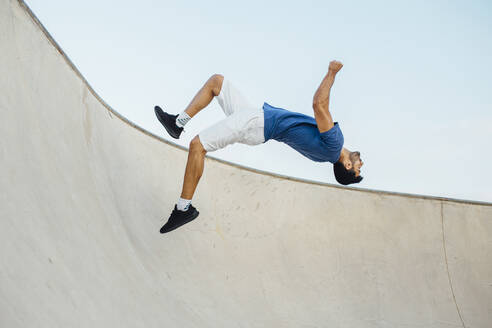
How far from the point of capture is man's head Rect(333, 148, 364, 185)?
3572 millimetres

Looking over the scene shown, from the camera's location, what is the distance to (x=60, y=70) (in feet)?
13.1

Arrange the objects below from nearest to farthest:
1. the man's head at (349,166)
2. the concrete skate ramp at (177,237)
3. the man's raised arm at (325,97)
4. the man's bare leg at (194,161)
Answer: the concrete skate ramp at (177,237) < the man's raised arm at (325,97) < the man's bare leg at (194,161) < the man's head at (349,166)

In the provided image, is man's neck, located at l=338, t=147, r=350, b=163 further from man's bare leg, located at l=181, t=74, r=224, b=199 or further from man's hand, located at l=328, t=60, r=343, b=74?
man's bare leg, located at l=181, t=74, r=224, b=199

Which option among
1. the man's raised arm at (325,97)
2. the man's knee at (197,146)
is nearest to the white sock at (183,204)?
the man's knee at (197,146)

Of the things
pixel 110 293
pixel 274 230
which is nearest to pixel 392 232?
pixel 274 230

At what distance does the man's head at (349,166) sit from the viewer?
11.7 feet

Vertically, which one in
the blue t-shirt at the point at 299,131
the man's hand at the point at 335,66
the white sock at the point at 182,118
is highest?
the white sock at the point at 182,118

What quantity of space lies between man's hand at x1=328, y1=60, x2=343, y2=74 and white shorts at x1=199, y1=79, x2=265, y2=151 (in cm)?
68

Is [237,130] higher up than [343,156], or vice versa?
[237,130]

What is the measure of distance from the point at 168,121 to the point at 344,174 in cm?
167

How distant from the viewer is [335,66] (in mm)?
3092

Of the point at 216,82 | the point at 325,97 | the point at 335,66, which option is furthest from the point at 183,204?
the point at 335,66

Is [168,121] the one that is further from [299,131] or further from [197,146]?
[299,131]

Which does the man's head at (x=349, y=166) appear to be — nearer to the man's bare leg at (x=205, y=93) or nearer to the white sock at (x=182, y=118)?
the man's bare leg at (x=205, y=93)
